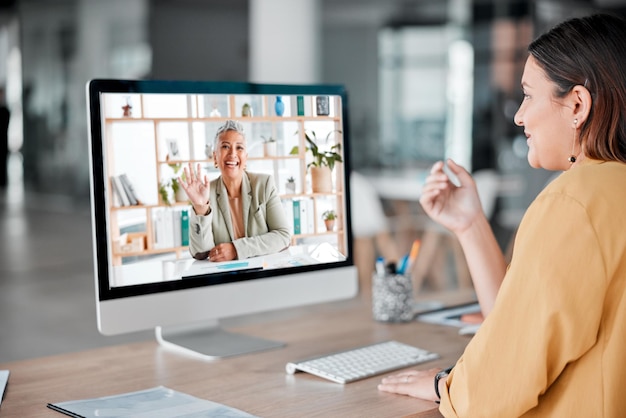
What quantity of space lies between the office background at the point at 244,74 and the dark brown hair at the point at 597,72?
5.62 m

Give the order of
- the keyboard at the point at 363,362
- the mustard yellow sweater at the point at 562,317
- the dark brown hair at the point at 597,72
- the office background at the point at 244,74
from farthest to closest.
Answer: the office background at the point at 244,74 → the keyboard at the point at 363,362 → the dark brown hair at the point at 597,72 → the mustard yellow sweater at the point at 562,317

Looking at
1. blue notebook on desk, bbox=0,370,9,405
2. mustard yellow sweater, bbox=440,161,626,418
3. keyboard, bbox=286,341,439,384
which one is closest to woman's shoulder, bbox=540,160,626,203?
mustard yellow sweater, bbox=440,161,626,418

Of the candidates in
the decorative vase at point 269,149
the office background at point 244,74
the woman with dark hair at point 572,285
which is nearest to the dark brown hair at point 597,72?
the woman with dark hair at point 572,285

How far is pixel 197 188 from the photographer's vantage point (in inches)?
69.1

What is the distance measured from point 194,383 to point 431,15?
8.17 metres

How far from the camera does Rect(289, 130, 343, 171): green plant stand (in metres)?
1.93

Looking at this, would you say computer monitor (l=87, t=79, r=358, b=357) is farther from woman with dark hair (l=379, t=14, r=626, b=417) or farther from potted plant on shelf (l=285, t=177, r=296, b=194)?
woman with dark hair (l=379, t=14, r=626, b=417)

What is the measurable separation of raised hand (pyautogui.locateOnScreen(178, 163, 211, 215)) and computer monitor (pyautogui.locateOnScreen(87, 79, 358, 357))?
0.01 metres

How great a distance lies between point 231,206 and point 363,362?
429 millimetres

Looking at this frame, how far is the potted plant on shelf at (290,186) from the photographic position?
6.12 feet

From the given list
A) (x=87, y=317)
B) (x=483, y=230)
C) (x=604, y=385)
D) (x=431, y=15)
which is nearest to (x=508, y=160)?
(x=431, y=15)

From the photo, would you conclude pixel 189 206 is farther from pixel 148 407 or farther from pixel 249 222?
pixel 148 407

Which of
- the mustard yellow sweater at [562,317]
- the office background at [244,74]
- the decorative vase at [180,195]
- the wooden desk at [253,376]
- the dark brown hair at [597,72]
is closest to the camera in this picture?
the mustard yellow sweater at [562,317]

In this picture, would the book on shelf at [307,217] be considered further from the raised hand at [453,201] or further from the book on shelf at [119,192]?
the book on shelf at [119,192]
